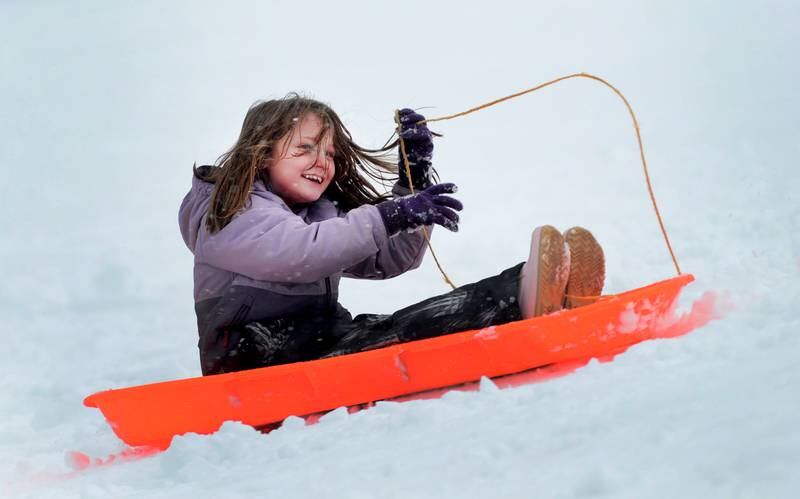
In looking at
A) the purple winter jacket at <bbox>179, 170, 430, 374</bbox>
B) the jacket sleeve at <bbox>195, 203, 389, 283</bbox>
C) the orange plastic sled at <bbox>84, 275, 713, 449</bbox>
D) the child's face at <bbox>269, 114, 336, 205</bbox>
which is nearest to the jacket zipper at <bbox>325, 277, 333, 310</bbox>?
the purple winter jacket at <bbox>179, 170, 430, 374</bbox>

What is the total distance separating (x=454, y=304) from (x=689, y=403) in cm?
106

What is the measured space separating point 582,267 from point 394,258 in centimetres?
85

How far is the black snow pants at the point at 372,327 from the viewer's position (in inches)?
104

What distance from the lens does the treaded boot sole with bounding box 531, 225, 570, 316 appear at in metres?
2.45

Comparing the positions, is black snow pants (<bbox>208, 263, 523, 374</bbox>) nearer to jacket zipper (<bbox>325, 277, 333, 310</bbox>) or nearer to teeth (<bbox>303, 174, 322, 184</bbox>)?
jacket zipper (<bbox>325, 277, 333, 310</bbox>)

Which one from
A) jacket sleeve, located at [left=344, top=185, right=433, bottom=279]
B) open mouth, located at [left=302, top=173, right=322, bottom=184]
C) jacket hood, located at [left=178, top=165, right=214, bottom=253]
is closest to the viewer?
jacket hood, located at [left=178, top=165, right=214, bottom=253]

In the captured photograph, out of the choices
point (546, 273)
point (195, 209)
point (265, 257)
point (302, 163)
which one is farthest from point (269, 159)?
point (546, 273)

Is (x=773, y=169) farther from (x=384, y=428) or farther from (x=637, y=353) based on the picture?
(x=384, y=428)

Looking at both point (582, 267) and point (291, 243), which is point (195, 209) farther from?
point (582, 267)

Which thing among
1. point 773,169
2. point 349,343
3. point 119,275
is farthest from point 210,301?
point 773,169

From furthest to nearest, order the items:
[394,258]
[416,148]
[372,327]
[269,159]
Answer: [394,258] → [416,148] → [269,159] → [372,327]

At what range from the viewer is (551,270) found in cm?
248

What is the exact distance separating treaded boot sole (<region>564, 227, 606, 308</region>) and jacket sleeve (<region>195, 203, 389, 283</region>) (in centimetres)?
54

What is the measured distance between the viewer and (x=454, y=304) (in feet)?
8.77
